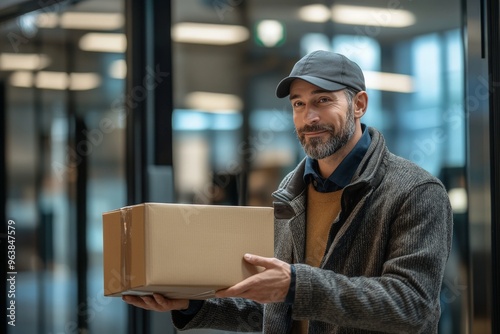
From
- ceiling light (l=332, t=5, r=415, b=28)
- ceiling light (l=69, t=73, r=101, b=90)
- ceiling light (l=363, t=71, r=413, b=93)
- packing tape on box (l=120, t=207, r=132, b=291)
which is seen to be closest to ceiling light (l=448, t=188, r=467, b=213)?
ceiling light (l=363, t=71, r=413, b=93)

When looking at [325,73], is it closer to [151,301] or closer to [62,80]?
[151,301]

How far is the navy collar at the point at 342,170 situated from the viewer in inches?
91.7

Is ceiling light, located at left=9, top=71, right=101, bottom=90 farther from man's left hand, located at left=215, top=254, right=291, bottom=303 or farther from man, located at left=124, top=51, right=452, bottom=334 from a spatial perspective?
man's left hand, located at left=215, top=254, right=291, bottom=303

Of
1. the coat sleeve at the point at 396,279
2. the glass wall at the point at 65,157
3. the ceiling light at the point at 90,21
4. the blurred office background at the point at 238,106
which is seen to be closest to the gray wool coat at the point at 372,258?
the coat sleeve at the point at 396,279

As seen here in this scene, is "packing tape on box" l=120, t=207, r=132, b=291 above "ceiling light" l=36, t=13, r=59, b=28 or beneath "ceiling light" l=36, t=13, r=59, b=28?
beneath

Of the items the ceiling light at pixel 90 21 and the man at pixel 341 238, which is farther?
the ceiling light at pixel 90 21

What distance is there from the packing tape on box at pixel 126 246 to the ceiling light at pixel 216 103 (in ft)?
6.10

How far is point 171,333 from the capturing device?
3.83 m

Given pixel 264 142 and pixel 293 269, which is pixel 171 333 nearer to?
pixel 264 142

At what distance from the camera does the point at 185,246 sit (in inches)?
77.6

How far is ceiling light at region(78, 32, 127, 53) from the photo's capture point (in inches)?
154

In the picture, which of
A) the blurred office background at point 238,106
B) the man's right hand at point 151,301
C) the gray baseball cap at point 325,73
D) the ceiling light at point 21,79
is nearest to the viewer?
the man's right hand at point 151,301

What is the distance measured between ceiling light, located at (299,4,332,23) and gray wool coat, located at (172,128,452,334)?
1.54 m

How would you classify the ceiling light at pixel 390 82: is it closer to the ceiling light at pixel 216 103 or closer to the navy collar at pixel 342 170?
the ceiling light at pixel 216 103
